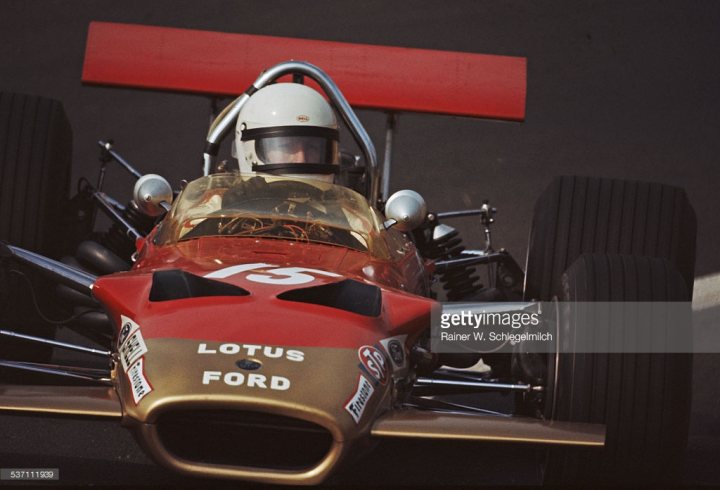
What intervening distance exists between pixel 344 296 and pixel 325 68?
105 inches

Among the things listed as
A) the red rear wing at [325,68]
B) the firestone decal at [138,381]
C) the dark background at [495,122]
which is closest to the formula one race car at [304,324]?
the firestone decal at [138,381]

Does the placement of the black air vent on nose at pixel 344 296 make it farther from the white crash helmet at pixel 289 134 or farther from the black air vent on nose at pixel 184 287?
the white crash helmet at pixel 289 134

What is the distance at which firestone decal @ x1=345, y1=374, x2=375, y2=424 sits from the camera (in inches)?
135

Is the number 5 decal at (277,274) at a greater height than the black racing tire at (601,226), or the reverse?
the black racing tire at (601,226)

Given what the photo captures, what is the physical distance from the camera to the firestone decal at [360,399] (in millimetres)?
3418

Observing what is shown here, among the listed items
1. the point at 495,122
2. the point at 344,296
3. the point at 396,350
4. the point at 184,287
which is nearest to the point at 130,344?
the point at 184,287

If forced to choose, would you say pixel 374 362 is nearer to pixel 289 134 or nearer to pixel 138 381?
pixel 138 381

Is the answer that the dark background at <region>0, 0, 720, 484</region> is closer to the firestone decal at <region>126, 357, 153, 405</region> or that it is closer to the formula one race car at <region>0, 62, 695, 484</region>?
the formula one race car at <region>0, 62, 695, 484</region>

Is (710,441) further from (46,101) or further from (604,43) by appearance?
(604,43)

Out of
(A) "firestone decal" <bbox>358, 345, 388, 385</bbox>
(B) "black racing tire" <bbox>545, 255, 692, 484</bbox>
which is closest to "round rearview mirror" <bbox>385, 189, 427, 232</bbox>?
(B) "black racing tire" <bbox>545, 255, 692, 484</bbox>

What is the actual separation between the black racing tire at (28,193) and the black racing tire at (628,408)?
95.0 inches

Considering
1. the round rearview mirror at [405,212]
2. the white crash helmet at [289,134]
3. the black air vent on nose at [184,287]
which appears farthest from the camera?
the white crash helmet at [289,134]

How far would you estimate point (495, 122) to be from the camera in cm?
1077

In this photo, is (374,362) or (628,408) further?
(628,408)
